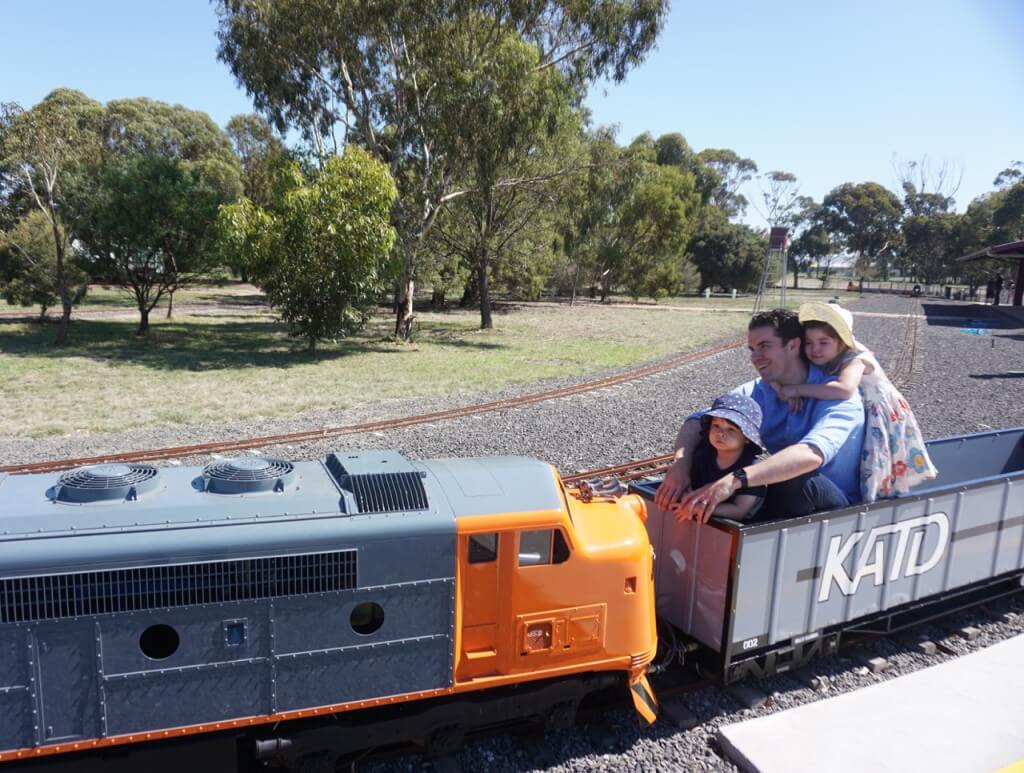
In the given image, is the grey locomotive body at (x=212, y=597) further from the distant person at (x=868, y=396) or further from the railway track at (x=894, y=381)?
the distant person at (x=868, y=396)

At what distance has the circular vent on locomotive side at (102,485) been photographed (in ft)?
13.0

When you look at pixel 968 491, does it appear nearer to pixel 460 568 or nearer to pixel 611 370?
pixel 460 568

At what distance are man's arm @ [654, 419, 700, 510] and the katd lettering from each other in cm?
124

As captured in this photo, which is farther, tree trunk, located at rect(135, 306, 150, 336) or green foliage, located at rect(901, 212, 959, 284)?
green foliage, located at rect(901, 212, 959, 284)

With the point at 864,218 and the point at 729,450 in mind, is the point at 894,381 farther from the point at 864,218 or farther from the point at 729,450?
the point at 864,218

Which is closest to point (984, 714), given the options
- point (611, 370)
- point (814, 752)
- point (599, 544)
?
point (814, 752)

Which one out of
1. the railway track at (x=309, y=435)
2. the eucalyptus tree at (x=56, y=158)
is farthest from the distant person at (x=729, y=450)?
the eucalyptus tree at (x=56, y=158)

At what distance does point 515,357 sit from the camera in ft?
84.6

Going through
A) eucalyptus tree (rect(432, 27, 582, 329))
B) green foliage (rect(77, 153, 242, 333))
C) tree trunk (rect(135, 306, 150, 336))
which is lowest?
tree trunk (rect(135, 306, 150, 336))

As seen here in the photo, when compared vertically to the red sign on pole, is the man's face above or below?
below

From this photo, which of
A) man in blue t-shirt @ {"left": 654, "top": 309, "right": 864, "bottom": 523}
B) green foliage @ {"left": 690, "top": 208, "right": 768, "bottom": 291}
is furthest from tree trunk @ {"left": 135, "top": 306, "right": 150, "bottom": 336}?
green foliage @ {"left": 690, "top": 208, "right": 768, "bottom": 291}

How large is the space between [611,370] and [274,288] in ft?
39.8

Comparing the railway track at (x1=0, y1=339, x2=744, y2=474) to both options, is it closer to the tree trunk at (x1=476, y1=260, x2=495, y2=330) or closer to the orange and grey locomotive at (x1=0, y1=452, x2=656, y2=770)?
the orange and grey locomotive at (x1=0, y1=452, x2=656, y2=770)

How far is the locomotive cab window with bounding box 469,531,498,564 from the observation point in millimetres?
4246
